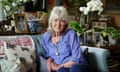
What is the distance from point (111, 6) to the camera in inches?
192

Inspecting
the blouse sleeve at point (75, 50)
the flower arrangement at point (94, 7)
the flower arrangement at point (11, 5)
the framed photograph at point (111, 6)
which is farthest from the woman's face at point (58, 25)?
the framed photograph at point (111, 6)

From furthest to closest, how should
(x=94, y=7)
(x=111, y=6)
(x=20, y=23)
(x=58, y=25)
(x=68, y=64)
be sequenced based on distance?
(x=111, y=6)
(x=94, y=7)
(x=20, y=23)
(x=58, y=25)
(x=68, y=64)

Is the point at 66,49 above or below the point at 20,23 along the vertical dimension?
below

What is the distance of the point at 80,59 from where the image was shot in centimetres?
272

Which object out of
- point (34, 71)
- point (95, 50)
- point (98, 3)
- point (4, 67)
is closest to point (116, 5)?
point (98, 3)

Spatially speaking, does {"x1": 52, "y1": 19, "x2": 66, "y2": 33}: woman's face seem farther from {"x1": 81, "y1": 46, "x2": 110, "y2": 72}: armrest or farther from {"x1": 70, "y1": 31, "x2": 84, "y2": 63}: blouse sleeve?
{"x1": 81, "y1": 46, "x2": 110, "y2": 72}: armrest

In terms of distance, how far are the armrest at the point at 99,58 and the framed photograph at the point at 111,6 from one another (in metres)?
2.03

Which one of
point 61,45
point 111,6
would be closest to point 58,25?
point 61,45

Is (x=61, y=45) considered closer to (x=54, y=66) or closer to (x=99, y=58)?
(x=54, y=66)

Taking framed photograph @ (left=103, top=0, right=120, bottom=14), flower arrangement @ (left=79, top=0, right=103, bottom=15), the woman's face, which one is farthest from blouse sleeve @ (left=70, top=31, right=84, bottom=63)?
framed photograph @ (left=103, top=0, right=120, bottom=14)

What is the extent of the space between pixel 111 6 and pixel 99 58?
2.25 m

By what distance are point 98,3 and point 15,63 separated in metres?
1.53

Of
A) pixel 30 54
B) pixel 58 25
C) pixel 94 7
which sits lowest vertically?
pixel 30 54

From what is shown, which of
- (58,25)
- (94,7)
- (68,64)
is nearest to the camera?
(68,64)
